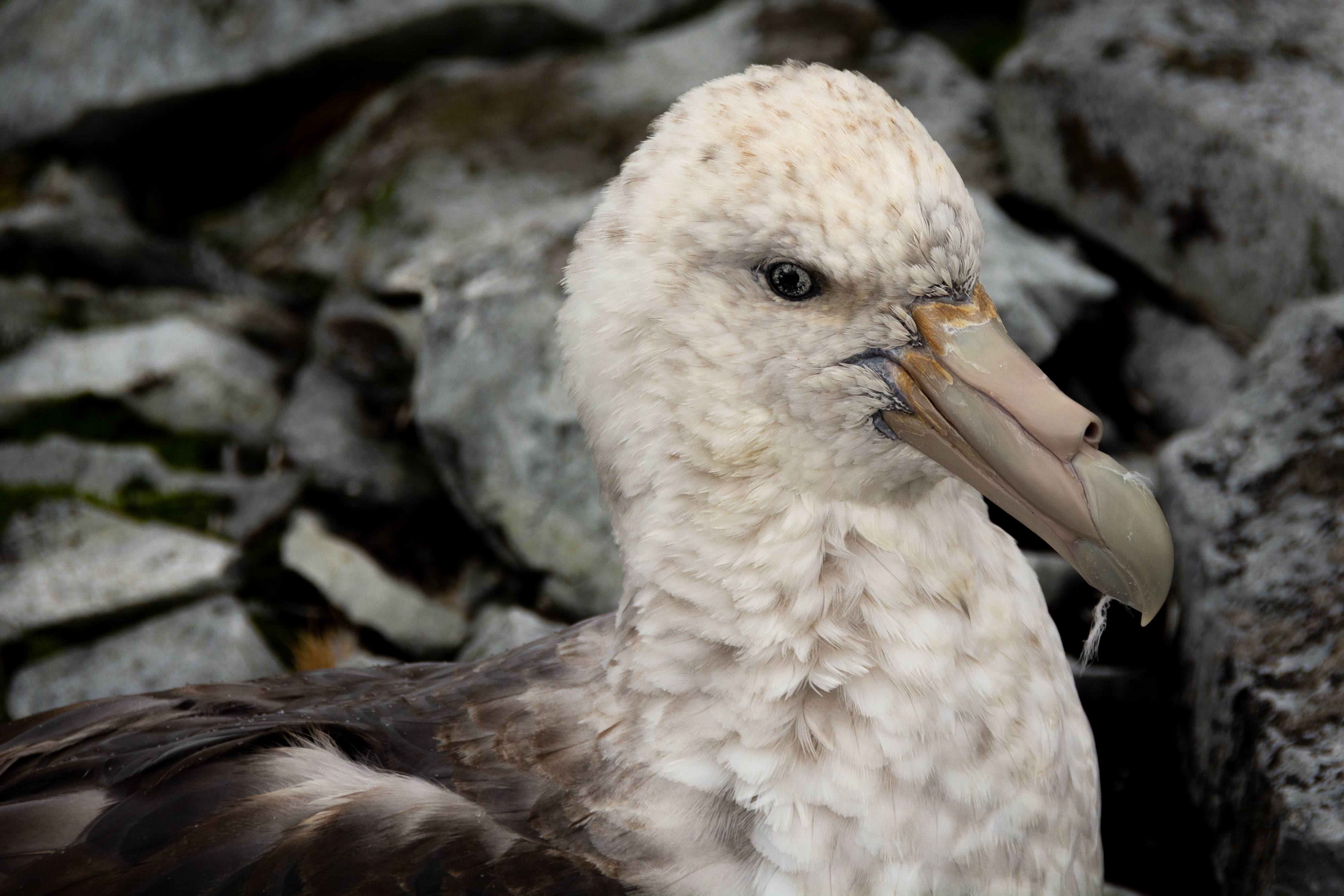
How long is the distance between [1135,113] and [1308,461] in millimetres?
1709

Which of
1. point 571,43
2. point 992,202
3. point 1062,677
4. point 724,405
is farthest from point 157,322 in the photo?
point 1062,677

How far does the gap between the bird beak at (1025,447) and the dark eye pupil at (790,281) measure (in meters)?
0.17

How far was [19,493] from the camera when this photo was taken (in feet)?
14.1

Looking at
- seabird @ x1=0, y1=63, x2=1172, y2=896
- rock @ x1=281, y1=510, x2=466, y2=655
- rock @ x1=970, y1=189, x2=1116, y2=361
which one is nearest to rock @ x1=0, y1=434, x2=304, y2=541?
rock @ x1=281, y1=510, x2=466, y2=655

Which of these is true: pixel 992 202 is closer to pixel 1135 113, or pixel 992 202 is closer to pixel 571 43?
pixel 1135 113

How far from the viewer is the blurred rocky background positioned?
114 inches

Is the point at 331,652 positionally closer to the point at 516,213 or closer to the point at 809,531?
the point at 516,213

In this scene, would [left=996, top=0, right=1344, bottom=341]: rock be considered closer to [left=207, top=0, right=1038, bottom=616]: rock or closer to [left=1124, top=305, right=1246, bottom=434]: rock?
[left=1124, top=305, right=1246, bottom=434]: rock

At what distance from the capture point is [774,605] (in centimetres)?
201

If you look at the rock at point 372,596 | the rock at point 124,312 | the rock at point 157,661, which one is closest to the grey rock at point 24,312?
the rock at point 124,312

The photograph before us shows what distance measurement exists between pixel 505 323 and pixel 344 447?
0.76 meters

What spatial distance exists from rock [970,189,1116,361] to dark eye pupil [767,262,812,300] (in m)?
1.84

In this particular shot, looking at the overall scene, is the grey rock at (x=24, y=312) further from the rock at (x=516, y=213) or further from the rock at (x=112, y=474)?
the rock at (x=516, y=213)

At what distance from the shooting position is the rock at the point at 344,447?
413cm
